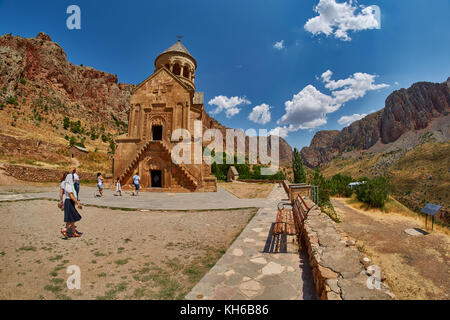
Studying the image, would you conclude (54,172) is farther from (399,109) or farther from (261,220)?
(399,109)

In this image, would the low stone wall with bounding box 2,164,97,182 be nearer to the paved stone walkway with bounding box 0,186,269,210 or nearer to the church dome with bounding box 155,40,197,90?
the paved stone walkway with bounding box 0,186,269,210

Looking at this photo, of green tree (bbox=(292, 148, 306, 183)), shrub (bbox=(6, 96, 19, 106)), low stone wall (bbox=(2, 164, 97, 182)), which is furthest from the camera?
shrub (bbox=(6, 96, 19, 106))

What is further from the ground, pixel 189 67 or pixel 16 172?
pixel 189 67

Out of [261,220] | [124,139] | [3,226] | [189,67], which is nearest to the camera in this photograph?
[3,226]

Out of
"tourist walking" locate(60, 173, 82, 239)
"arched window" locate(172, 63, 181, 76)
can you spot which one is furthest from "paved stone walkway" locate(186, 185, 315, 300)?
"arched window" locate(172, 63, 181, 76)

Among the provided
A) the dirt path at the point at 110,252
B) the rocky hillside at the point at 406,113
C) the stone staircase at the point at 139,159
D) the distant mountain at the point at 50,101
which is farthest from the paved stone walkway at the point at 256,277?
the rocky hillside at the point at 406,113

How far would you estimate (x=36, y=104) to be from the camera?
39.9 metres

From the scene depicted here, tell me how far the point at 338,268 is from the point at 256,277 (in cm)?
119

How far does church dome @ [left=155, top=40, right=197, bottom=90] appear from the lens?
67.3 ft

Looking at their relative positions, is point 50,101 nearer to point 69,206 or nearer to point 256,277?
point 69,206

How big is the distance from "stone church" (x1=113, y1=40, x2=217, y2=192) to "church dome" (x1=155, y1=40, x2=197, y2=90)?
3788 mm

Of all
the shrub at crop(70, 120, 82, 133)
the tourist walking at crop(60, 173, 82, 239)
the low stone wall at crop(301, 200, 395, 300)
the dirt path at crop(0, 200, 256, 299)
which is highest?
the shrub at crop(70, 120, 82, 133)
